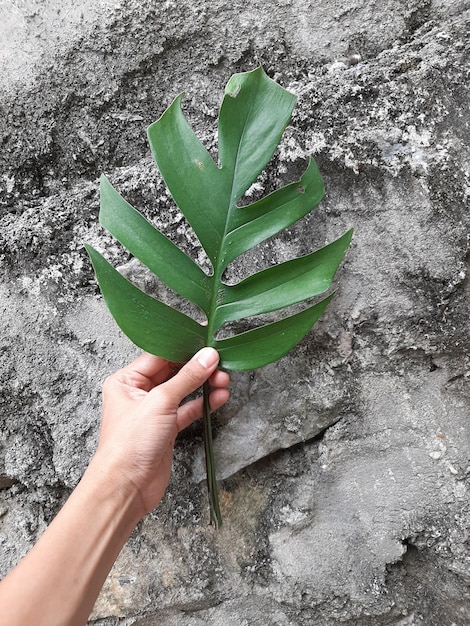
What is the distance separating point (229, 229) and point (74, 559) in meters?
0.55

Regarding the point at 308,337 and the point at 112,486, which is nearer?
the point at 112,486

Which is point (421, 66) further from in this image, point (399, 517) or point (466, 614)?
point (466, 614)

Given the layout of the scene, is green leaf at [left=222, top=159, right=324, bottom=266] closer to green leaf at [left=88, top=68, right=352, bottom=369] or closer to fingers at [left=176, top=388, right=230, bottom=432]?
green leaf at [left=88, top=68, right=352, bottom=369]

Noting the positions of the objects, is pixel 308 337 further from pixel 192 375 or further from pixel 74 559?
pixel 74 559

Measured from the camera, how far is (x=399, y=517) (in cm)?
98

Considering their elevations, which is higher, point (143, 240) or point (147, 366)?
point (143, 240)

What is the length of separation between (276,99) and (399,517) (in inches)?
29.2

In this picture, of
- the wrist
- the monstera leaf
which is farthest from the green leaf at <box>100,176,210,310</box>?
the wrist

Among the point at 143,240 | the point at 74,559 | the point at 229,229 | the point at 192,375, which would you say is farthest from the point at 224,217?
the point at 74,559

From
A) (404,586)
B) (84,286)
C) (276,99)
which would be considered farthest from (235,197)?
(404,586)

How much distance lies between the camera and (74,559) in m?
0.81

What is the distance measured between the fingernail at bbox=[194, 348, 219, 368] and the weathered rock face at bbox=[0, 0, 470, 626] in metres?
0.12

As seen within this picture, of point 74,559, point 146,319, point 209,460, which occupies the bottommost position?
point 209,460

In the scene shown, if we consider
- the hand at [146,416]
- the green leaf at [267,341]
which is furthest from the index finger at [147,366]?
the green leaf at [267,341]
